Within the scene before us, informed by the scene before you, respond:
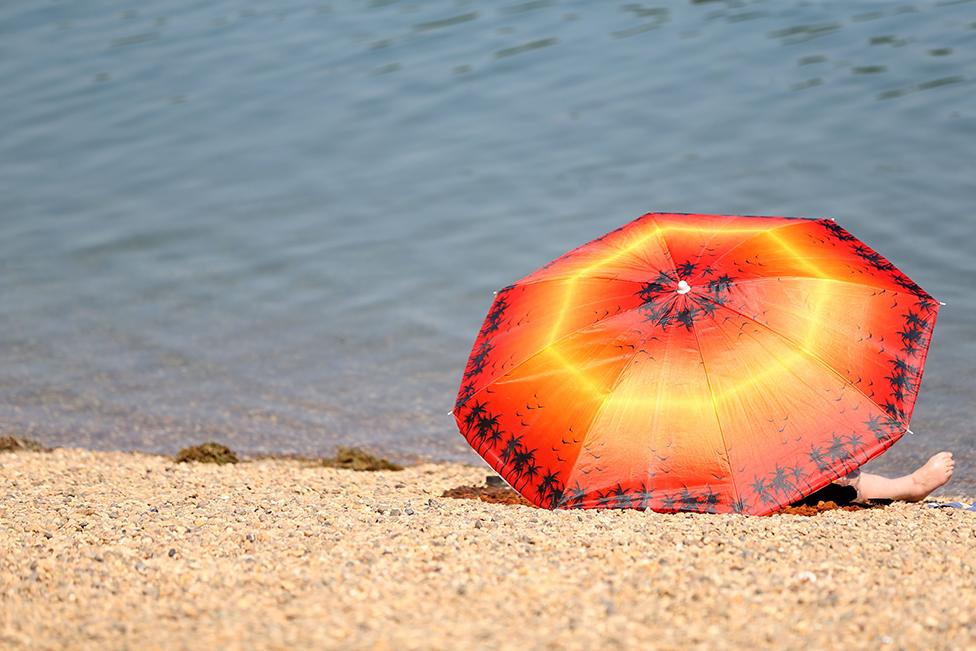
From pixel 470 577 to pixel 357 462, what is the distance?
10.4 feet

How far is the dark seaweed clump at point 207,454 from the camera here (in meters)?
7.05

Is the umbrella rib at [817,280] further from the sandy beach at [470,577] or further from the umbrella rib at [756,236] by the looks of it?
the sandy beach at [470,577]

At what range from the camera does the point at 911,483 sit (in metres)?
5.56

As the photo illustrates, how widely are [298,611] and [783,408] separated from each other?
2.09 m

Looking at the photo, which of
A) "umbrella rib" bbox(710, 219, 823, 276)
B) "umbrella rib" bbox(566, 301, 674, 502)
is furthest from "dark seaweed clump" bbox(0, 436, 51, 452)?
"umbrella rib" bbox(710, 219, 823, 276)

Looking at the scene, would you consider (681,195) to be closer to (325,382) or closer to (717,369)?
(325,382)

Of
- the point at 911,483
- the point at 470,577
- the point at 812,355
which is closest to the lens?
the point at 470,577

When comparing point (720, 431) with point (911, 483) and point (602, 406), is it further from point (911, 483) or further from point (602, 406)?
point (911, 483)

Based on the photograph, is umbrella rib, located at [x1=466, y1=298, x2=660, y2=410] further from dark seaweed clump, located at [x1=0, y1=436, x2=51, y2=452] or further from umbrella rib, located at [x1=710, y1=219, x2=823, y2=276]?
dark seaweed clump, located at [x1=0, y1=436, x2=51, y2=452]

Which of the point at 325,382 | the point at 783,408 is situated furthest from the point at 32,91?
the point at 783,408

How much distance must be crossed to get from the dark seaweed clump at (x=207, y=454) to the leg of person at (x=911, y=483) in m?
3.65

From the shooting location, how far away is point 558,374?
16.4 ft

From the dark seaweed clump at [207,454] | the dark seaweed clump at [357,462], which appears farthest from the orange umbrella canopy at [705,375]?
the dark seaweed clump at [207,454]

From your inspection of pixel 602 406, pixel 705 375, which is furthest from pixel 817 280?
pixel 602 406
